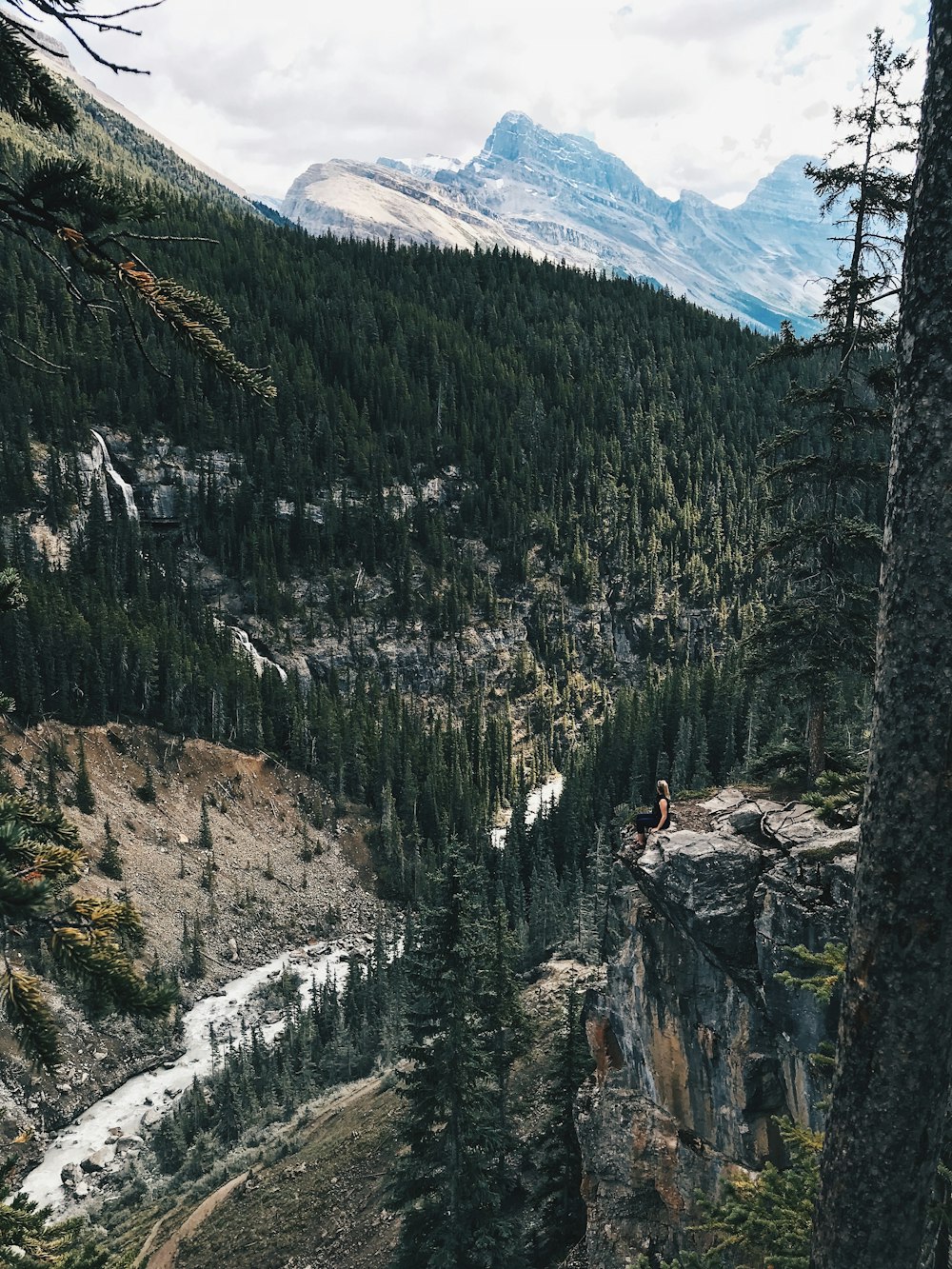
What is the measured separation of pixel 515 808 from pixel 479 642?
49.6m

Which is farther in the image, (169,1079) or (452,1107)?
(169,1079)

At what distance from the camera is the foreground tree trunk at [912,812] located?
4410mm

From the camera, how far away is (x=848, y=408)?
17.9m

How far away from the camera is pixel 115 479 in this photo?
461 feet

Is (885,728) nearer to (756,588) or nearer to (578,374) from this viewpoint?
(756,588)

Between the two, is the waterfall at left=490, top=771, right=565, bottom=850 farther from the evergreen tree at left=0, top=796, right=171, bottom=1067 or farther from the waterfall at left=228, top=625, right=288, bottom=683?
the evergreen tree at left=0, top=796, right=171, bottom=1067

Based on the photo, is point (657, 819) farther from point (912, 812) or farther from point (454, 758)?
point (454, 758)

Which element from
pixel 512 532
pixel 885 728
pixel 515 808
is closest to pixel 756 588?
pixel 512 532

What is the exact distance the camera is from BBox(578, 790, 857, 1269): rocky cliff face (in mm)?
15578

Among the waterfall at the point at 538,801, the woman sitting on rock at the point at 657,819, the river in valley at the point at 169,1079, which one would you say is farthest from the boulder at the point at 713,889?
the waterfall at the point at 538,801

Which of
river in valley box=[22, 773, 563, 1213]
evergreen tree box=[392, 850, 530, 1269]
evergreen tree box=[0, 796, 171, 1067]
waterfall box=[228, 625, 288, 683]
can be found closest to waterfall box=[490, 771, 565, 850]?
river in valley box=[22, 773, 563, 1213]

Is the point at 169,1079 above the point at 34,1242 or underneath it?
underneath

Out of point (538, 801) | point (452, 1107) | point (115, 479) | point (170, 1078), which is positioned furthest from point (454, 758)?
point (452, 1107)

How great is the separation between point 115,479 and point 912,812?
153 metres
